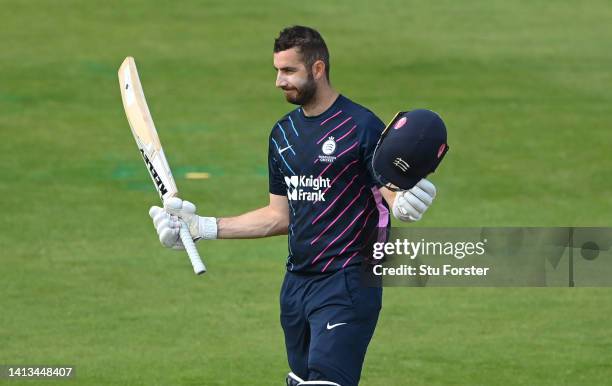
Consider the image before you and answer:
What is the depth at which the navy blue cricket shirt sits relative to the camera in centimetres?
973

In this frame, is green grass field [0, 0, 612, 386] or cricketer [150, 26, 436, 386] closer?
cricketer [150, 26, 436, 386]

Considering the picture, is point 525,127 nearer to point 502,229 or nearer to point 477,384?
point 502,229

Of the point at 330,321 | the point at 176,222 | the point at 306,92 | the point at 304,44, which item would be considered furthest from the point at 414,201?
the point at 176,222

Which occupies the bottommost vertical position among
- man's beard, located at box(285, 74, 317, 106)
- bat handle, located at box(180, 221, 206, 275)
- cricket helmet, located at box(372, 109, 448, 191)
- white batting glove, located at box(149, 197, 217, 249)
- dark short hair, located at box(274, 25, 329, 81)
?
bat handle, located at box(180, 221, 206, 275)

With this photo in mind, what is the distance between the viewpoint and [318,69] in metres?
9.80

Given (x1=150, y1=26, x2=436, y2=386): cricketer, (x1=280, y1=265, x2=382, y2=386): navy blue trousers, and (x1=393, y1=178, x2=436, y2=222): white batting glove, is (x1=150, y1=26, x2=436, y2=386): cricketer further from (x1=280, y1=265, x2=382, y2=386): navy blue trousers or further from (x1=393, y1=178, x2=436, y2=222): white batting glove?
(x1=393, y1=178, x2=436, y2=222): white batting glove

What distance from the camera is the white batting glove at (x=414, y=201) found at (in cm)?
909

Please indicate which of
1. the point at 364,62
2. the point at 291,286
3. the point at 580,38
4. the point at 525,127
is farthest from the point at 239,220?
the point at 580,38

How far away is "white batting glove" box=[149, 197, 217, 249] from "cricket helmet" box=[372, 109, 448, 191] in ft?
4.21

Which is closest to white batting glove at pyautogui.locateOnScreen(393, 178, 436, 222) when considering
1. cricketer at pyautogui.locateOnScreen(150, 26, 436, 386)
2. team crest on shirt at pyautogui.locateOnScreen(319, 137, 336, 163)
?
cricketer at pyautogui.locateOnScreen(150, 26, 436, 386)

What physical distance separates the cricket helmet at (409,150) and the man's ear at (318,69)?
2.13 feet

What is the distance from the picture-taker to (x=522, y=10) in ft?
99.9

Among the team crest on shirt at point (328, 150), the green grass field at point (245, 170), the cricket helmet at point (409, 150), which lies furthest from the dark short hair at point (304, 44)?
the green grass field at point (245, 170)

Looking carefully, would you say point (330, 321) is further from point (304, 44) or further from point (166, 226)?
point (304, 44)
